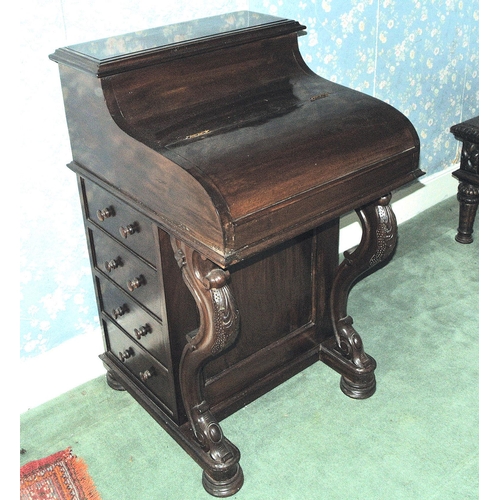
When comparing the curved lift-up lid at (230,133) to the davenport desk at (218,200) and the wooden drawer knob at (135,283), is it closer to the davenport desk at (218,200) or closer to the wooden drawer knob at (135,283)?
the davenport desk at (218,200)

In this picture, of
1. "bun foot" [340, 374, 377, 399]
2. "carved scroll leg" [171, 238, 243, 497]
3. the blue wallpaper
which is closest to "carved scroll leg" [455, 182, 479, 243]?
the blue wallpaper

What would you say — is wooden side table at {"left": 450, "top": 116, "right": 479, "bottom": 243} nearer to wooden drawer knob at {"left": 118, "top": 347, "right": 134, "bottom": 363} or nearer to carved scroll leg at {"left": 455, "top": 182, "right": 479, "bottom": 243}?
carved scroll leg at {"left": 455, "top": 182, "right": 479, "bottom": 243}

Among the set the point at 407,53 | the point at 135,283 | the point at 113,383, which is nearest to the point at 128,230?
the point at 135,283

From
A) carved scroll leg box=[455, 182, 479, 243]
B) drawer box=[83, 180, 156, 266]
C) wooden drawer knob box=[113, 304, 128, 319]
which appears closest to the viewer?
drawer box=[83, 180, 156, 266]

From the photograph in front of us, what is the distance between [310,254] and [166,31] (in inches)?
35.4

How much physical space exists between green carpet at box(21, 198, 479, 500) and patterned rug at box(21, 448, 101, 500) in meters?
0.03

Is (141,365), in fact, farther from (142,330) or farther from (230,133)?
(230,133)

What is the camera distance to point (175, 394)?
220cm

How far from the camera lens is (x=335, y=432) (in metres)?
2.33

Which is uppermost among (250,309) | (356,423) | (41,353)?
(250,309)

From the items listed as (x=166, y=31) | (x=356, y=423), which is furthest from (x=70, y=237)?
(x=356, y=423)

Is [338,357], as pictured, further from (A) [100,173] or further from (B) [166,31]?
(B) [166,31]

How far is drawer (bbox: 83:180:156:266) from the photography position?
1956 mm
